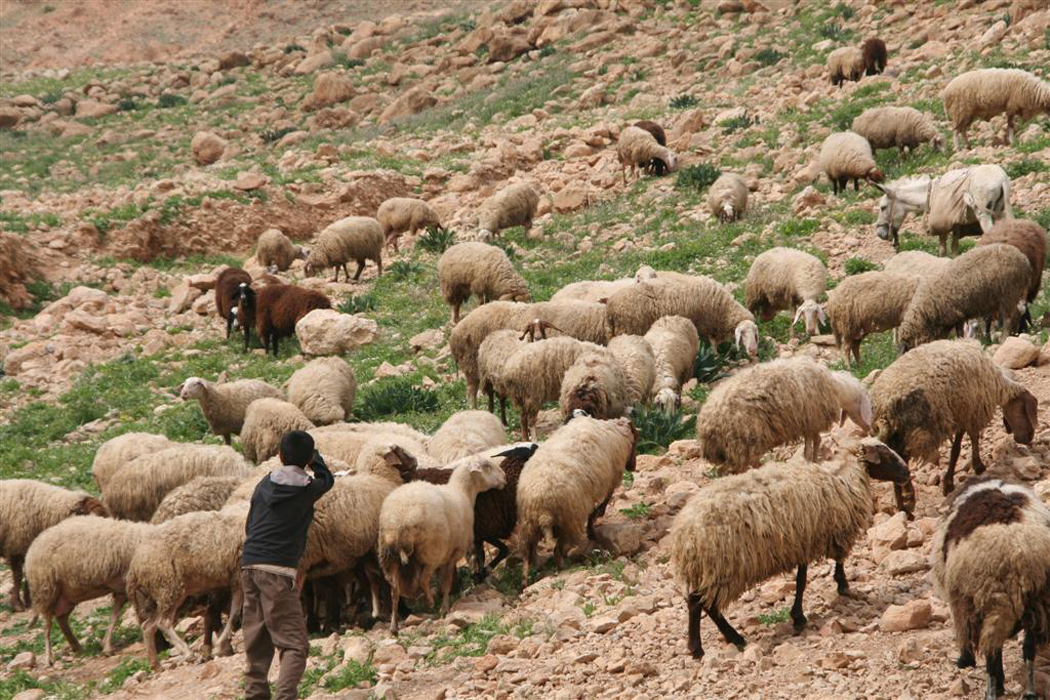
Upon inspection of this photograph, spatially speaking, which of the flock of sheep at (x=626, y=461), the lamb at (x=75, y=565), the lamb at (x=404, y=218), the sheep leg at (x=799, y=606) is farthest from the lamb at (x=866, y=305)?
the lamb at (x=404, y=218)

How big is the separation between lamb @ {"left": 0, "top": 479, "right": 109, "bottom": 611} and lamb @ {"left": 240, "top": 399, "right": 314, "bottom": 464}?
5.48ft

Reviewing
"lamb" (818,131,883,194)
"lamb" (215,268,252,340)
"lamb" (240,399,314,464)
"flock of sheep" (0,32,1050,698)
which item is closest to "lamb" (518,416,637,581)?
"flock of sheep" (0,32,1050,698)

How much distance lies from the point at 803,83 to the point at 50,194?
17369 millimetres

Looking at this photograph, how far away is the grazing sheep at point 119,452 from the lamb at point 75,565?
228 cm

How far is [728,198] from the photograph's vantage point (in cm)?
1817

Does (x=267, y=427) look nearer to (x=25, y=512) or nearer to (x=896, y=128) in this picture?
(x=25, y=512)

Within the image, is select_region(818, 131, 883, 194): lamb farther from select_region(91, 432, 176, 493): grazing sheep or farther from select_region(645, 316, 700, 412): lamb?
select_region(91, 432, 176, 493): grazing sheep

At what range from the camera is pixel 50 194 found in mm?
26391

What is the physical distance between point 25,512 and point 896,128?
1448 centimetres

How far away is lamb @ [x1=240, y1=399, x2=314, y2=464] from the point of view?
11688mm

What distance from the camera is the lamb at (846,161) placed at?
17.3 m

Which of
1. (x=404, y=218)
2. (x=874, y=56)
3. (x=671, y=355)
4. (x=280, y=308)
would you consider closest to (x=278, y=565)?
(x=671, y=355)

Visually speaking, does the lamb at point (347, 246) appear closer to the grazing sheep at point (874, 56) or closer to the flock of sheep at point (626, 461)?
the flock of sheep at point (626, 461)

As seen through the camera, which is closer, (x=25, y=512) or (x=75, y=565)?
(x=75, y=565)
